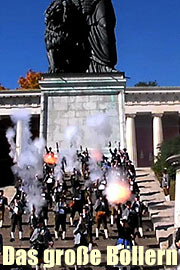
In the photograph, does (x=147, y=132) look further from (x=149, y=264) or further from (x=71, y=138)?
(x=149, y=264)

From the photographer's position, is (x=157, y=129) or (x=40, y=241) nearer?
(x=40, y=241)

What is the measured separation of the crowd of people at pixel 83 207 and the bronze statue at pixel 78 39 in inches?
216

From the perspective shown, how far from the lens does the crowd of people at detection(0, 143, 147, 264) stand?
48.4 feet

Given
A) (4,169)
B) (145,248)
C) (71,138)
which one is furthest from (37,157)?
(4,169)

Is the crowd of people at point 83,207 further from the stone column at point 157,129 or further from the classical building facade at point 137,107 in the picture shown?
the stone column at point 157,129

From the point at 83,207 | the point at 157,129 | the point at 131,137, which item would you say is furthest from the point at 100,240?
the point at 157,129

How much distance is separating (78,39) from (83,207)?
14.3 m

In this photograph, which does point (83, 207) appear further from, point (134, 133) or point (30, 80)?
point (30, 80)

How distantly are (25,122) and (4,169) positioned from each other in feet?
97.8

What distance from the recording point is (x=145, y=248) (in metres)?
16.0

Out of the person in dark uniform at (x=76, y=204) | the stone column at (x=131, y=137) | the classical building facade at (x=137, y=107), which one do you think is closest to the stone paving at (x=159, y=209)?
the person in dark uniform at (x=76, y=204)

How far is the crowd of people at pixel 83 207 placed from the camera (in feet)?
48.4

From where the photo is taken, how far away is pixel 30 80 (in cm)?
8025

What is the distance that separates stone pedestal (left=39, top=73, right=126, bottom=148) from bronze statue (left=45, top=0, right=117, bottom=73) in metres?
1.40
